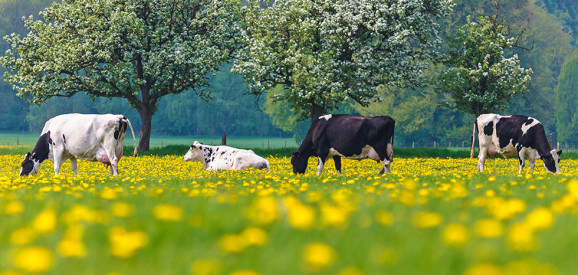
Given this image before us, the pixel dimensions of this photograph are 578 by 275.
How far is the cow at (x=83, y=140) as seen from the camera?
1773 cm

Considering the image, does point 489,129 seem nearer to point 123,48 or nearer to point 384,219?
point 384,219

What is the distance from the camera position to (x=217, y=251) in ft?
12.4

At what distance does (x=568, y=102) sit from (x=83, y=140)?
70778 millimetres

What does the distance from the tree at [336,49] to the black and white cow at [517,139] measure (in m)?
13.4

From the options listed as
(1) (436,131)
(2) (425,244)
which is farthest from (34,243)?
(1) (436,131)

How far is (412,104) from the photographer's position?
65.1m

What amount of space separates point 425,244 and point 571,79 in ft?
257

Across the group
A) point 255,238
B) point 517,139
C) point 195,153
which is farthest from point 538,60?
point 255,238

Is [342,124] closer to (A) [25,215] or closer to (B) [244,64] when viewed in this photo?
(A) [25,215]

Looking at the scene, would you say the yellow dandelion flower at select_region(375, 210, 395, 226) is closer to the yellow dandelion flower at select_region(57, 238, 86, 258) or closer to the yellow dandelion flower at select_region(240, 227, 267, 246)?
the yellow dandelion flower at select_region(240, 227, 267, 246)

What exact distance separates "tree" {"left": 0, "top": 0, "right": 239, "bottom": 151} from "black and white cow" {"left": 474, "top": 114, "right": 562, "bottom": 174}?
65.9 feet

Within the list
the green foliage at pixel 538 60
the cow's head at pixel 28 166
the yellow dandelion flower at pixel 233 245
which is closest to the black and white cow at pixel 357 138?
the cow's head at pixel 28 166

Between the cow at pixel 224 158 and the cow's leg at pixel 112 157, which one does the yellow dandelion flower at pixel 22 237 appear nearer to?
the cow's leg at pixel 112 157

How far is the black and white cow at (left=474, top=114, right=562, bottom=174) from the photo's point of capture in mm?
19275
